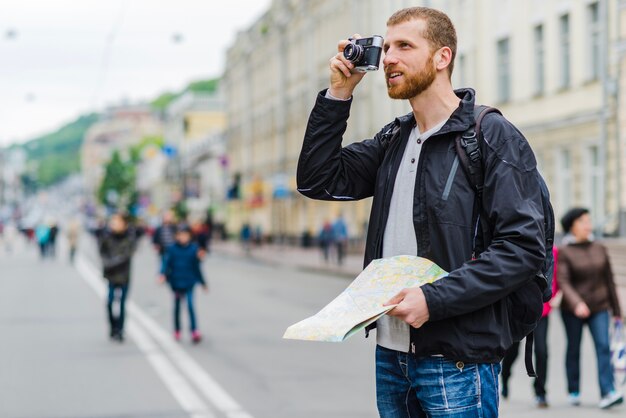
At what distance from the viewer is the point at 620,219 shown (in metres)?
29.3

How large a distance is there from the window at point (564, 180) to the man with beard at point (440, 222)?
98.0 feet

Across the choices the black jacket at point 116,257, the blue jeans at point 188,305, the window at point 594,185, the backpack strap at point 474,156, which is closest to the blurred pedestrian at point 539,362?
the blue jeans at point 188,305

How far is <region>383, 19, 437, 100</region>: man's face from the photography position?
3443 millimetres

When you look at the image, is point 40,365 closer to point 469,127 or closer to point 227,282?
point 469,127

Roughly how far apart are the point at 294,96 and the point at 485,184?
6029 centimetres

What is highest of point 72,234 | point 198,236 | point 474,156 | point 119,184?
point 474,156

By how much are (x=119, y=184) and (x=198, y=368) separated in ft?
454

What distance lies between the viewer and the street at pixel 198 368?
973 cm

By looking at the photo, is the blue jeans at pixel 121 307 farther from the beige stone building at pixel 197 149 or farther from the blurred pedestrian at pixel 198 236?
the beige stone building at pixel 197 149

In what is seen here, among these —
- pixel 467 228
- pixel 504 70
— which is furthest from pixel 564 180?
pixel 467 228

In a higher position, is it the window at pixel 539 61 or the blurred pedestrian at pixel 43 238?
the window at pixel 539 61

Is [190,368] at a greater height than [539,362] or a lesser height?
lesser

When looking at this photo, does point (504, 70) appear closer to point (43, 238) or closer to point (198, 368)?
point (43, 238)

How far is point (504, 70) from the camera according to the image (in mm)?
36969
